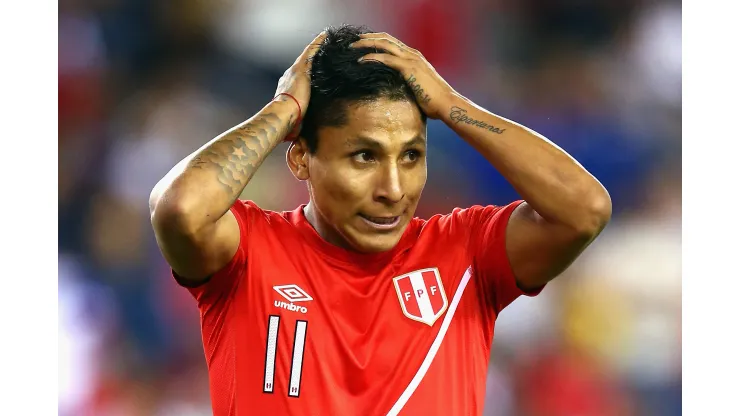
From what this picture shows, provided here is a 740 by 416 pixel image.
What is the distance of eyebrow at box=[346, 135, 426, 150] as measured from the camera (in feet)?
6.74

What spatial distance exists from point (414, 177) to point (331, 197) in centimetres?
23

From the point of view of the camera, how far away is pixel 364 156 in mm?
2092

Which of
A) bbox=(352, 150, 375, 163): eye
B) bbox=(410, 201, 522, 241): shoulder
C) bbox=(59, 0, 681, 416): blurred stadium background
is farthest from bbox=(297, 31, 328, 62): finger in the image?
bbox=(59, 0, 681, 416): blurred stadium background

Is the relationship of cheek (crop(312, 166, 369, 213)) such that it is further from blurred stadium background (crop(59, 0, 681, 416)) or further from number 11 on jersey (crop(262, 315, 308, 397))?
blurred stadium background (crop(59, 0, 681, 416))

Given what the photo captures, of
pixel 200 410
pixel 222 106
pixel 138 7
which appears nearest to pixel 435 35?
pixel 222 106

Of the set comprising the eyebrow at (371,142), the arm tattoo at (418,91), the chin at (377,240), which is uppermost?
the arm tattoo at (418,91)

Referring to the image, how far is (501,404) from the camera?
13.2ft

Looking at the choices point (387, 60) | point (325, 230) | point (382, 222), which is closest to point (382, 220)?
point (382, 222)

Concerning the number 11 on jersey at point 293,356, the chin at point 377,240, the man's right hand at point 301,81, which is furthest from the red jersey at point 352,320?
the man's right hand at point 301,81

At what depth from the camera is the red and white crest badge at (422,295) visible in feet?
6.95

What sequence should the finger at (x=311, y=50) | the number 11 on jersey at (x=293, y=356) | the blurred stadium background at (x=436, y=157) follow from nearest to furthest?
the number 11 on jersey at (x=293, y=356) → the finger at (x=311, y=50) → the blurred stadium background at (x=436, y=157)

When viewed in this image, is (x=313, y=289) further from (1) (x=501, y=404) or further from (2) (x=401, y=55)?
(1) (x=501, y=404)

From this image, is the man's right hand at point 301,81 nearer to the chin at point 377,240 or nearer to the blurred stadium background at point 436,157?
the chin at point 377,240

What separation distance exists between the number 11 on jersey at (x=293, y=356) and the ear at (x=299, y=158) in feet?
1.40
